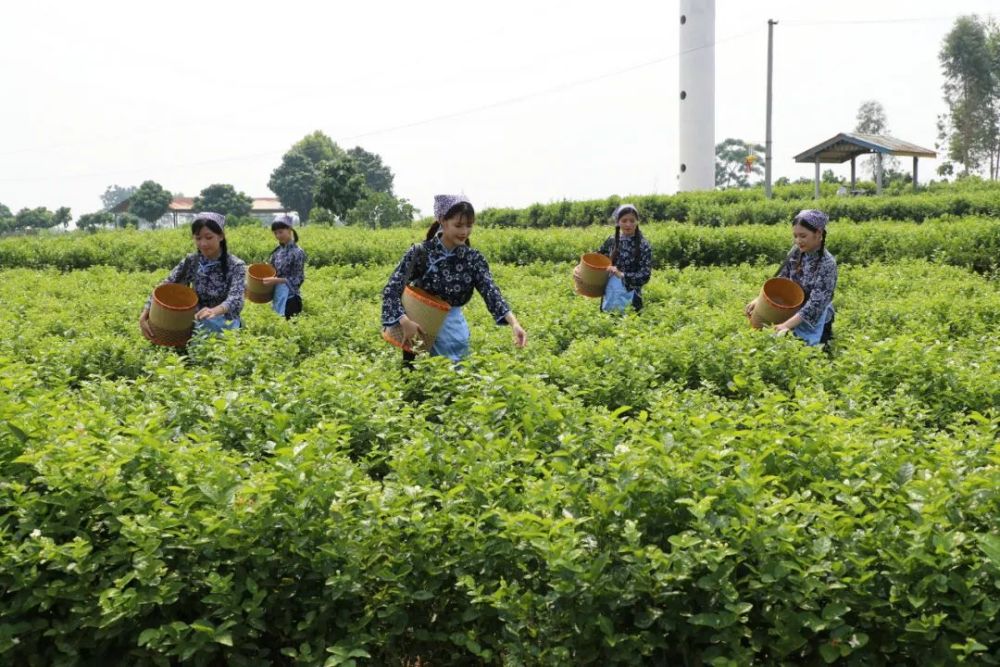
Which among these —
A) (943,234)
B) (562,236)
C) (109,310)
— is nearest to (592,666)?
(109,310)

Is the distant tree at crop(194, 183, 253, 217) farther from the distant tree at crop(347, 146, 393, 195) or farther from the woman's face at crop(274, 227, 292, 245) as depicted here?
the woman's face at crop(274, 227, 292, 245)

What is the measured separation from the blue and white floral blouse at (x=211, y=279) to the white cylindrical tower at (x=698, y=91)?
31913 mm

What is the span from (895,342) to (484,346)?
292 cm

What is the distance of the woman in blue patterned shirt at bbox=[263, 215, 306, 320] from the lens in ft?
31.9

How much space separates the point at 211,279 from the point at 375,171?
83312mm

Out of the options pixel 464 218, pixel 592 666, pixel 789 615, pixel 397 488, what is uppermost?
pixel 464 218

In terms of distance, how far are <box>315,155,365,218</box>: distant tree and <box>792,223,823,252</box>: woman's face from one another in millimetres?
45173

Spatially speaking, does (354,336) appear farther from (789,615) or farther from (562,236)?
(562,236)

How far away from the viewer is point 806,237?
265 inches

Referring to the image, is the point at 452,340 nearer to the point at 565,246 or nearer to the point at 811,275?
the point at 811,275

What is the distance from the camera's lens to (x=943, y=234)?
51.0 ft

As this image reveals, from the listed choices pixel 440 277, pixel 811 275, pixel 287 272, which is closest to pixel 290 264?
pixel 287 272

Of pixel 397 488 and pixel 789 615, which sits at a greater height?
pixel 397 488

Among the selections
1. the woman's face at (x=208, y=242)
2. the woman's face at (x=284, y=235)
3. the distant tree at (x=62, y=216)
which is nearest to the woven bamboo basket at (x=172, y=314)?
the woman's face at (x=208, y=242)
